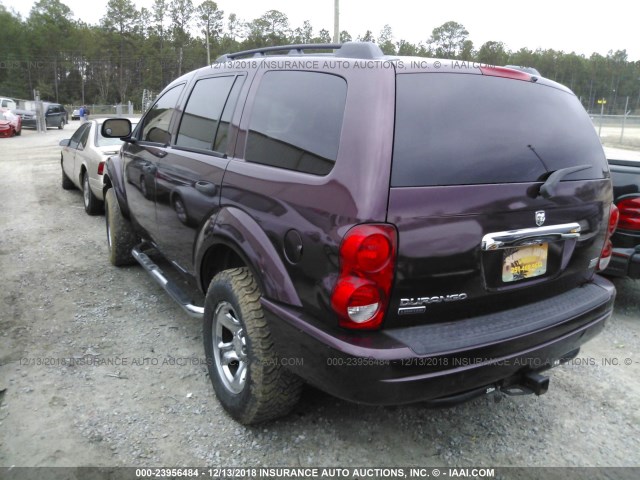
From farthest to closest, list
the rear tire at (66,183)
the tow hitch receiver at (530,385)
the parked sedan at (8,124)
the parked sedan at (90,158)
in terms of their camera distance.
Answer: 1. the parked sedan at (8,124)
2. the rear tire at (66,183)
3. the parked sedan at (90,158)
4. the tow hitch receiver at (530,385)

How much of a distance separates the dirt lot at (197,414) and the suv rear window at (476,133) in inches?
57.1

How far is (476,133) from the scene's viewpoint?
91.0 inches

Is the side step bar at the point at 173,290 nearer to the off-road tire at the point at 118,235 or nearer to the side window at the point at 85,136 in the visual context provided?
the off-road tire at the point at 118,235

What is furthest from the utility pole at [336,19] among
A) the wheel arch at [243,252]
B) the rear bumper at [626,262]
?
the wheel arch at [243,252]

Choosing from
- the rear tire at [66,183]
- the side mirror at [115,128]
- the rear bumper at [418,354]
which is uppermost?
the side mirror at [115,128]

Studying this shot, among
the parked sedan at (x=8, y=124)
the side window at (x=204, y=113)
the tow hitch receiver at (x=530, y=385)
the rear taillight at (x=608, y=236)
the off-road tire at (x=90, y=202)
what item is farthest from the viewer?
the parked sedan at (x=8, y=124)

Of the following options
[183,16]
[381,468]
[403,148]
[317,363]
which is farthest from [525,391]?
[183,16]

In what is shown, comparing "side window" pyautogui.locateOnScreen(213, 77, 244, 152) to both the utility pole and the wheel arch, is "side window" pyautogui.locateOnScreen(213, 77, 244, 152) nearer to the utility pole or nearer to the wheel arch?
the wheel arch

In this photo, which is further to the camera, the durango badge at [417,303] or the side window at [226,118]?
the side window at [226,118]

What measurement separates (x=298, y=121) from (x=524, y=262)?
1.28m

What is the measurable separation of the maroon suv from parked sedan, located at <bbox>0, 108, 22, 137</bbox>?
79.7 ft

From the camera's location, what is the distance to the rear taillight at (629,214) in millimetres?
4258

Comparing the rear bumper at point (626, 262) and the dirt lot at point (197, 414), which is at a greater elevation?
the rear bumper at point (626, 262)

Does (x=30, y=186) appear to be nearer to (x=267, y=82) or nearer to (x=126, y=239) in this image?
(x=126, y=239)
